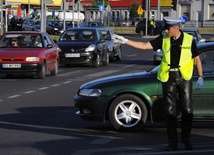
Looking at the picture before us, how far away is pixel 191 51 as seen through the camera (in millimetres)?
9508

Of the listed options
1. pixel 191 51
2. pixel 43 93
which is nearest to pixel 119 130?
pixel 191 51

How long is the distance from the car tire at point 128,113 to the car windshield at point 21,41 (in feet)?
40.2

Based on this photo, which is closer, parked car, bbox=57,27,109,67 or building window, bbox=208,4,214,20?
parked car, bbox=57,27,109,67

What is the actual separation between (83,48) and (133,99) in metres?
17.6

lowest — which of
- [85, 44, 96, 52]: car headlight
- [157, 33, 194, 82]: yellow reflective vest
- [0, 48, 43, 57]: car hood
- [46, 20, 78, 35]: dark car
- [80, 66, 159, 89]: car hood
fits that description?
[46, 20, 78, 35]: dark car

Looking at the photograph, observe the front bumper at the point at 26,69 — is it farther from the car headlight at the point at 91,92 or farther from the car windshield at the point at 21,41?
the car headlight at the point at 91,92

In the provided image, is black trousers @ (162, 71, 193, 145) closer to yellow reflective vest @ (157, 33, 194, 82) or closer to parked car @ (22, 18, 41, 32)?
yellow reflective vest @ (157, 33, 194, 82)

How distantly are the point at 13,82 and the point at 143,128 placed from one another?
10.4 metres

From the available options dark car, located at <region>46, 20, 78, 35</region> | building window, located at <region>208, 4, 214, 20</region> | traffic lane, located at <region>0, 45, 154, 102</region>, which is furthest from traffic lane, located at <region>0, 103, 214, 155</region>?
building window, located at <region>208, 4, 214, 20</region>

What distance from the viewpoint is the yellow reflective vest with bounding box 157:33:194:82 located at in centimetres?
939

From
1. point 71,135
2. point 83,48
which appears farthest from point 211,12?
point 71,135

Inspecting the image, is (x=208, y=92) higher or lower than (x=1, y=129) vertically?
higher

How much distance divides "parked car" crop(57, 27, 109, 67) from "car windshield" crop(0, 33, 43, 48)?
5277mm

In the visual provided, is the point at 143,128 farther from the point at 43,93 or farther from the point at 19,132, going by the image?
the point at 43,93
